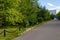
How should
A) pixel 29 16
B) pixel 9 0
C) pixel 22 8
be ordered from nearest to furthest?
pixel 9 0 < pixel 22 8 < pixel 29 16

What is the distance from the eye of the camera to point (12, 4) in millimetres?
24000

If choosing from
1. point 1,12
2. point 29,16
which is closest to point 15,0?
point 1,12

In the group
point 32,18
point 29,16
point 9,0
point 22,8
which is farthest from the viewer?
point 32,18

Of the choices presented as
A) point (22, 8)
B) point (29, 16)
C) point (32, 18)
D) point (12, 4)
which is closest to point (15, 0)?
point (12, 4)

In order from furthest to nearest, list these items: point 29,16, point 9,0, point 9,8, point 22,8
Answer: point 29,16
point 22,8
point 9,8
point 9,0

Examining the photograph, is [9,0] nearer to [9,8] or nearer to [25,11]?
[9,8]

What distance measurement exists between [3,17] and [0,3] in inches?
88.1

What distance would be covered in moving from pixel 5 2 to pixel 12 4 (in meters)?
0.94

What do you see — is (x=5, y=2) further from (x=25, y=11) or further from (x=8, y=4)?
(x=25, y=11)

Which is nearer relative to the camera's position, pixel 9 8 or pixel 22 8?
pixel 9 8

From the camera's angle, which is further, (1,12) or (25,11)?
(25,11)

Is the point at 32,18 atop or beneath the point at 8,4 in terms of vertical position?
beneath

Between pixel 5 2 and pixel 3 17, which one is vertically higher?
pixel 5 2

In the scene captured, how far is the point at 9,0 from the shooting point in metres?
23.0
